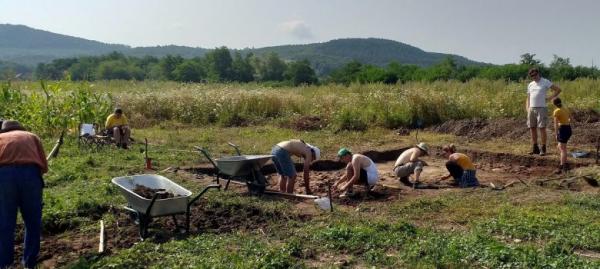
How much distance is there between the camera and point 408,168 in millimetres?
10219

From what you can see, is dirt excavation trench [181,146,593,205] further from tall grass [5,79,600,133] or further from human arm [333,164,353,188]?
tall grass [5,79,600,133]

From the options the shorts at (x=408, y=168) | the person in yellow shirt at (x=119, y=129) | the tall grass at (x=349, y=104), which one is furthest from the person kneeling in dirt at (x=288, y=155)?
the tall grass at (x=349, y=104)

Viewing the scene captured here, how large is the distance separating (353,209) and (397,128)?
34.1ft

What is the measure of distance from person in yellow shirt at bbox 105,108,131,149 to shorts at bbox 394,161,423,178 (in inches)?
279

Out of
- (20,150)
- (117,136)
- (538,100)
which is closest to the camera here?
(20,150)

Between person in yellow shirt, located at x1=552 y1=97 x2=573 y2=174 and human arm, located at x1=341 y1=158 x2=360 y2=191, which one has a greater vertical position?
person in yellow shirt, located at x1=552 y1=97 x2=573 y2=174

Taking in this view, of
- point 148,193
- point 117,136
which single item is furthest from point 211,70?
point 148,193

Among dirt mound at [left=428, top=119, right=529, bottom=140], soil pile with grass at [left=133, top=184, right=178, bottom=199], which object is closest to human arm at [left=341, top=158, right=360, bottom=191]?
soil pile with grass at [left=133, top=184, right=178, bottom=199]

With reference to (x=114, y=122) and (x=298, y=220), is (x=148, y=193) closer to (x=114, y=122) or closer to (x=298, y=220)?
(x=298, y=220)

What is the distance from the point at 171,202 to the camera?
21.2ft

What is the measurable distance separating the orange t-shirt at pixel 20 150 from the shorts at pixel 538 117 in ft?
33.4

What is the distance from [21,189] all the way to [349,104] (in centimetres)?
1448

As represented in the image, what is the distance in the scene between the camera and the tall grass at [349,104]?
59.9ft

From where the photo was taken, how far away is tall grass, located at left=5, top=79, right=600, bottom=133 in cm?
1827
